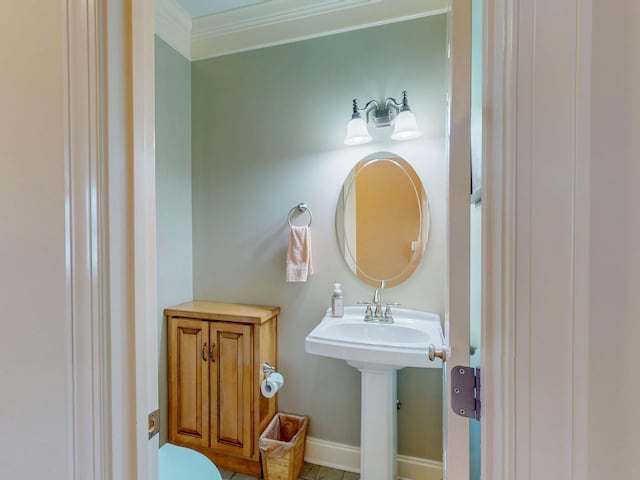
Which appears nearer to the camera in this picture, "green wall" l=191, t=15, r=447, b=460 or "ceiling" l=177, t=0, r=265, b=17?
"green wall" l=191, t=15, r=447, b=460

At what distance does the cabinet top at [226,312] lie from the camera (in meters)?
1.71

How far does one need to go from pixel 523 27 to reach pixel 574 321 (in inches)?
14.4

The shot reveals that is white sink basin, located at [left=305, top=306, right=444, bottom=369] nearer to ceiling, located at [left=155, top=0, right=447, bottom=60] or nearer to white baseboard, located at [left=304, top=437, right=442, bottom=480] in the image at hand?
white baseboard, located at [left=304, top=437, right=442, bottom=480]

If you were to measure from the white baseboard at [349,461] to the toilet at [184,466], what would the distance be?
2.65ft

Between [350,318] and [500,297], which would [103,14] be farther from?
[350,318]

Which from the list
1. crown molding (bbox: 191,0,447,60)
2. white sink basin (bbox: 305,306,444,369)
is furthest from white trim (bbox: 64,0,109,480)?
crown molding (bbox: 191,0,447,60)

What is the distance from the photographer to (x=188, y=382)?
181 cm

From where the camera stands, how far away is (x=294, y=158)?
1913 millimetres

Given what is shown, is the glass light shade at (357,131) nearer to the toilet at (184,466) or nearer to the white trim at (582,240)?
the white trim at (582,240)

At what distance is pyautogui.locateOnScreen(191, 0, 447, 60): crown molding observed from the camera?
1.72 meters

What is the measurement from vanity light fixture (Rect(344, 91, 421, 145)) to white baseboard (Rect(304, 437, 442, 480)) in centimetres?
181

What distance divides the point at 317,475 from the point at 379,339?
899mm

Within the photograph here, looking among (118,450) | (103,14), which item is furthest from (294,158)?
(118,450)

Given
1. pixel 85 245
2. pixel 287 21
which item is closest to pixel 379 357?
pixel 85 245
